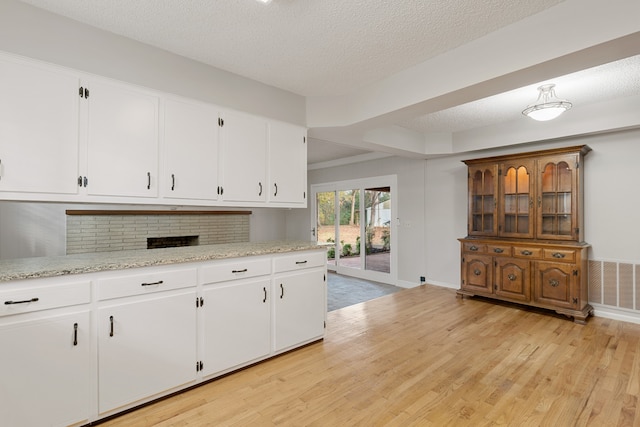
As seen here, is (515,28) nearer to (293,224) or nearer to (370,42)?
(370,42)

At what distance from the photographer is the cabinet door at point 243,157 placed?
2.70 meters

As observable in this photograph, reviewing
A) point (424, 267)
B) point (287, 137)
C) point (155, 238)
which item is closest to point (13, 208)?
point (155, 238)

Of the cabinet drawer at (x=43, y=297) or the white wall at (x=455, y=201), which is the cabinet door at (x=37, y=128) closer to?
the cabinet drawer at (x=43, y=297)

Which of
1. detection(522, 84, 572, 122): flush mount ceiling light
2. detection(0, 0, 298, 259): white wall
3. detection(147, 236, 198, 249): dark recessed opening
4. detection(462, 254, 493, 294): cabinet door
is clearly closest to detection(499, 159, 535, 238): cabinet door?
detection(462, 254, 493, 294): cabinet door

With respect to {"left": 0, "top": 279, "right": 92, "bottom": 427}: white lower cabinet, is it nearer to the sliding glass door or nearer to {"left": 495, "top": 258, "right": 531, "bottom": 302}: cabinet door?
the sliding glass door

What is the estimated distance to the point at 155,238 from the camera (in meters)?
5.63

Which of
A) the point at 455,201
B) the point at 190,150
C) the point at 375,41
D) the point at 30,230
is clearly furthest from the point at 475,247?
the point at 30,230

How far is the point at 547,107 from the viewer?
2891 mm

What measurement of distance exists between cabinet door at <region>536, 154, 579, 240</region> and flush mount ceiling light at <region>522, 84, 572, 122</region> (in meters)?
1.03

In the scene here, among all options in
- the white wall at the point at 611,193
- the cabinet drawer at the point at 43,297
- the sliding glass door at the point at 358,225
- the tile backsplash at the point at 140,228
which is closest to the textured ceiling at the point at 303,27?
the cabinet drawer at the point at 43,297

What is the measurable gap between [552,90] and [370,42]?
2.14 meters

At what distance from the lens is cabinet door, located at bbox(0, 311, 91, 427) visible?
1.61 meters

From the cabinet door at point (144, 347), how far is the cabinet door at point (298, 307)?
75 cm

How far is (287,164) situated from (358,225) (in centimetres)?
380
